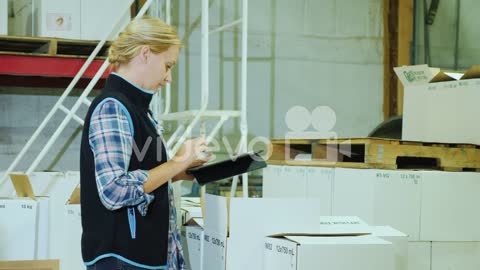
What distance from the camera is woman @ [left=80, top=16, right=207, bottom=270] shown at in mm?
2240

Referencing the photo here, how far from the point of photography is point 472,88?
3855mm

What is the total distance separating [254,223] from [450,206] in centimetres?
126

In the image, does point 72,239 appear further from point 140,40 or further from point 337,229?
point 140,40

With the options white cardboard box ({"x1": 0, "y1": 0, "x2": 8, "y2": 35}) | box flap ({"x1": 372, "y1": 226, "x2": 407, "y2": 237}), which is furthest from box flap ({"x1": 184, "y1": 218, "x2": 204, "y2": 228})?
white cardboard box ({"x1": 0, "y1": 0, "x2": 8, "y2": 35})

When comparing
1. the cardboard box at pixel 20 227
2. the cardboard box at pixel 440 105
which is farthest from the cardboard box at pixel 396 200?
the cardboard box at pixel 20 227

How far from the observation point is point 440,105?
13.4ft

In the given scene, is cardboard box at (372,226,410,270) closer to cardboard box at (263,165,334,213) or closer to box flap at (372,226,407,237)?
box flap at (372,226,407,237)

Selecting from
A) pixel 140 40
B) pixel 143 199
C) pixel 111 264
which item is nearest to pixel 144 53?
pixel 140 40

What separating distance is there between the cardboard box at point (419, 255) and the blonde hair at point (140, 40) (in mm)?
1698

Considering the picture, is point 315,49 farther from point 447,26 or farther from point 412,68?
point 412,68

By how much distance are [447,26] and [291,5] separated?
155cm

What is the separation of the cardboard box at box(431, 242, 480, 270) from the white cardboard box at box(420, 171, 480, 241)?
0.03 metres

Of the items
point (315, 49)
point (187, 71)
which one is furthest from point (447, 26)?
point (187, 71)

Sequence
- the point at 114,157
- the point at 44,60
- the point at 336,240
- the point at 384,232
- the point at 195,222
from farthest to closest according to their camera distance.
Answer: the point at 44,60, the point at 195,222, the point at 384,232, the point at 336,240, the point at 114,157
